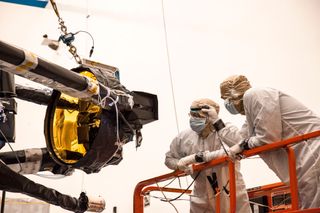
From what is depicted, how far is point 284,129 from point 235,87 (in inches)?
21.3

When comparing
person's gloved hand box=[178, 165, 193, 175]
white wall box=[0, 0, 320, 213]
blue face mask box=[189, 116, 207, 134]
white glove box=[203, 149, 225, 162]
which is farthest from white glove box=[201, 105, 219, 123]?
white wall box=[0, 0, 320, 213]

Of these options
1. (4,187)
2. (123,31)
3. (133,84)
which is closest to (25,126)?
(133,84)

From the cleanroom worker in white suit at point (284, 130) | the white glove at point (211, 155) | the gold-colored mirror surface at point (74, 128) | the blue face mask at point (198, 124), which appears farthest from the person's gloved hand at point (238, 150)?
the gold-colored mirror surface at point (74, 128)

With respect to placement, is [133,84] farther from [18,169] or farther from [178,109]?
[18,169]

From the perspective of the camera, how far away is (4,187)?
2074 mm

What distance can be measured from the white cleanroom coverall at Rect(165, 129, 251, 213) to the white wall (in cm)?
135

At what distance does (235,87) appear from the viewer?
2961 mm

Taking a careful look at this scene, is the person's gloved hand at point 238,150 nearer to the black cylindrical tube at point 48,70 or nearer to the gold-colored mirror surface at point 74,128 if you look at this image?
the gold-colored mirror surface at point 74,128

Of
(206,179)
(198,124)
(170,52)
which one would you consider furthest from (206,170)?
(170,52)

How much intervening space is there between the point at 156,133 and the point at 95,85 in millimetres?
3043

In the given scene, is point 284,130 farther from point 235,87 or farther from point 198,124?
point 198,124

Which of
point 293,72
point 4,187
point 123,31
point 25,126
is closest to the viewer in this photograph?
point 4,187

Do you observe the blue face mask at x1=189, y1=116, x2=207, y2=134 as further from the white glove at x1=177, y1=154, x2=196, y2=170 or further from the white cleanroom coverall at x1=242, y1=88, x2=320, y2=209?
A: the white cleanroom coverall at x1=242, y1=88, x2=320, y2=209

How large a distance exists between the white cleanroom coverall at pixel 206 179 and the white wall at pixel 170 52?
1355mm
